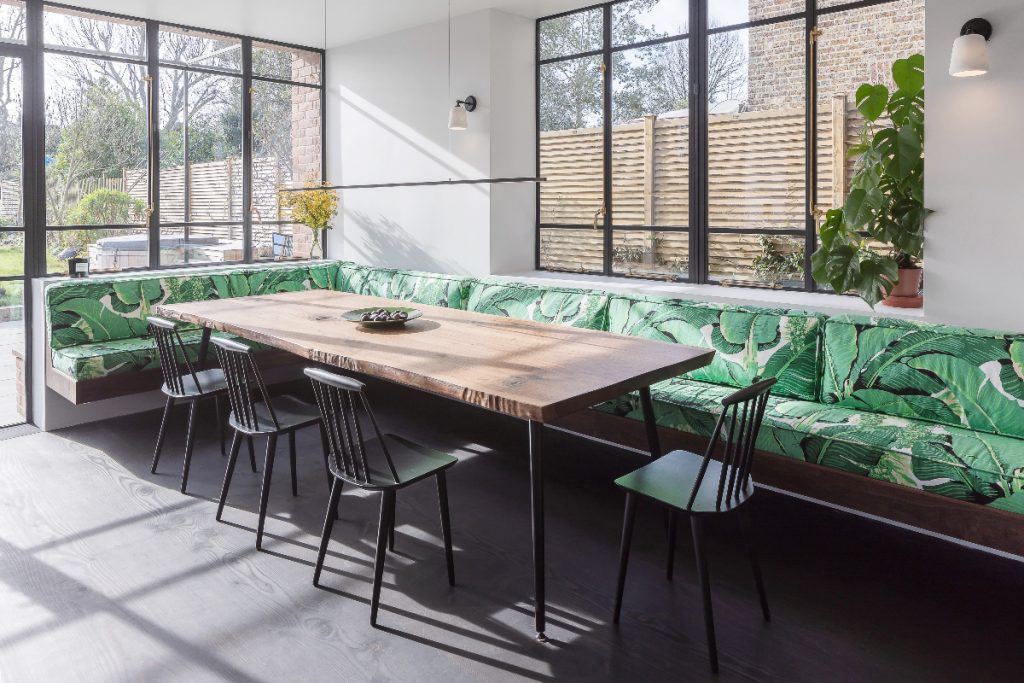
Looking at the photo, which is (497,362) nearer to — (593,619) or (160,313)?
(593,619)

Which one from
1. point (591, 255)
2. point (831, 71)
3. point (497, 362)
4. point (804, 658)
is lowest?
point (804, 658)

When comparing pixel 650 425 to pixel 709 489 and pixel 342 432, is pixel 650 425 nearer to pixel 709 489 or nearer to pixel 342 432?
pixel 709 489

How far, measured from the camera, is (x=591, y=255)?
529cm

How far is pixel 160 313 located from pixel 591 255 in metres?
2.77

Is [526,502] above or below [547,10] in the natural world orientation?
below

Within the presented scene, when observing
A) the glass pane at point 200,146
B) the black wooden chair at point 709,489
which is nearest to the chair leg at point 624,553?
the black wooden chair at point 709,489

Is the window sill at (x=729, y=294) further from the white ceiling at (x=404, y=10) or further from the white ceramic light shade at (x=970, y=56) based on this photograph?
the white ceiling at (x=404, y=10)

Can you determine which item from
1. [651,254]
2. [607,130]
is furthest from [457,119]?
[651,254]

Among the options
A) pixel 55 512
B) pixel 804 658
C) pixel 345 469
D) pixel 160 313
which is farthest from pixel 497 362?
pixel 160 313

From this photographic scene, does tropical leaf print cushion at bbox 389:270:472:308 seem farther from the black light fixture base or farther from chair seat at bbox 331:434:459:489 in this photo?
the black light fixture base

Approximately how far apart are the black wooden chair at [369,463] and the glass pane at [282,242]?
385cm

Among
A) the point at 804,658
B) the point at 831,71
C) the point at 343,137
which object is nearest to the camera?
the point at 804,658

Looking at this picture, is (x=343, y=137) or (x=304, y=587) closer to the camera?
(x=304, y=587)

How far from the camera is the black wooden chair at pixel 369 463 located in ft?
8.08
